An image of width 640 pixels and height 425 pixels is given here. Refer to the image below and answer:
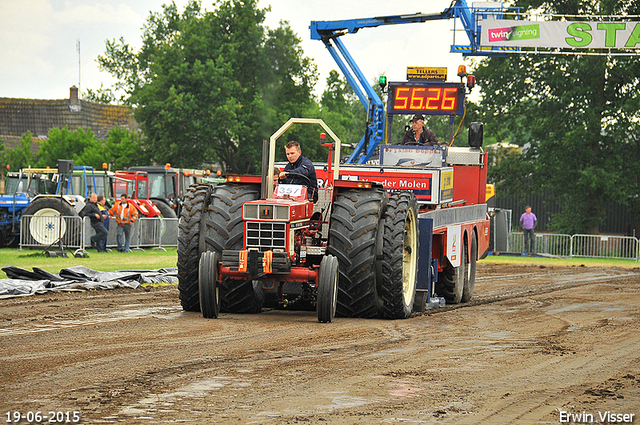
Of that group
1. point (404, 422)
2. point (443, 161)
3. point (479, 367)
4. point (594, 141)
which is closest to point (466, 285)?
point (443, 161)

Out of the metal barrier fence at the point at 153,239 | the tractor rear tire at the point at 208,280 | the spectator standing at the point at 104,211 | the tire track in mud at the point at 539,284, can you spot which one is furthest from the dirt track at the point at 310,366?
the spectator standing at the point at 104,211

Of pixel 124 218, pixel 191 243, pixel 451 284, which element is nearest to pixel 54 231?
pixel 124 218

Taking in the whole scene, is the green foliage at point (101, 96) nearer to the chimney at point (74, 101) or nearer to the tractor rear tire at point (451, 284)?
the chimney at point (74, 101)

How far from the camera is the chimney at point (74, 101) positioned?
64.0 meters

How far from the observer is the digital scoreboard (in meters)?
16.0

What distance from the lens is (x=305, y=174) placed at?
10430 mm

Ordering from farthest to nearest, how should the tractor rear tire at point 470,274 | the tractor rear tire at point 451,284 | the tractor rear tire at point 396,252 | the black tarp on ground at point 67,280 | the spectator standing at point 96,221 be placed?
the spectator standing at point 96,221, the tractor rear tire at point 470,274, the tractor rear tire at point 451,284, the black tarp on ground at point 67,280, the tractor rear tire at point 396,252

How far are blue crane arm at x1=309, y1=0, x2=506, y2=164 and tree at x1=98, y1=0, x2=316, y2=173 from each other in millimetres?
21590

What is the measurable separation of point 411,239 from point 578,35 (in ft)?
54.9

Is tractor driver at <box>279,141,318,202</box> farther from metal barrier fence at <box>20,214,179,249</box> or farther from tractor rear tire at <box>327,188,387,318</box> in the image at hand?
metal barrier fence at <box>20,214,179,249</box>

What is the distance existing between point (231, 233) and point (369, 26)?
44.4 ft

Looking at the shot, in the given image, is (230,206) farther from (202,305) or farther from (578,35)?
(578,35)

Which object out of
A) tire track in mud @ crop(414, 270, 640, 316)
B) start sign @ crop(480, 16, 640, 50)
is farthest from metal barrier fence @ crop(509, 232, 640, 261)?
start sign @ crop(480, 16, 640, 50)

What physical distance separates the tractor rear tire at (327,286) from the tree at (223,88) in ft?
118
